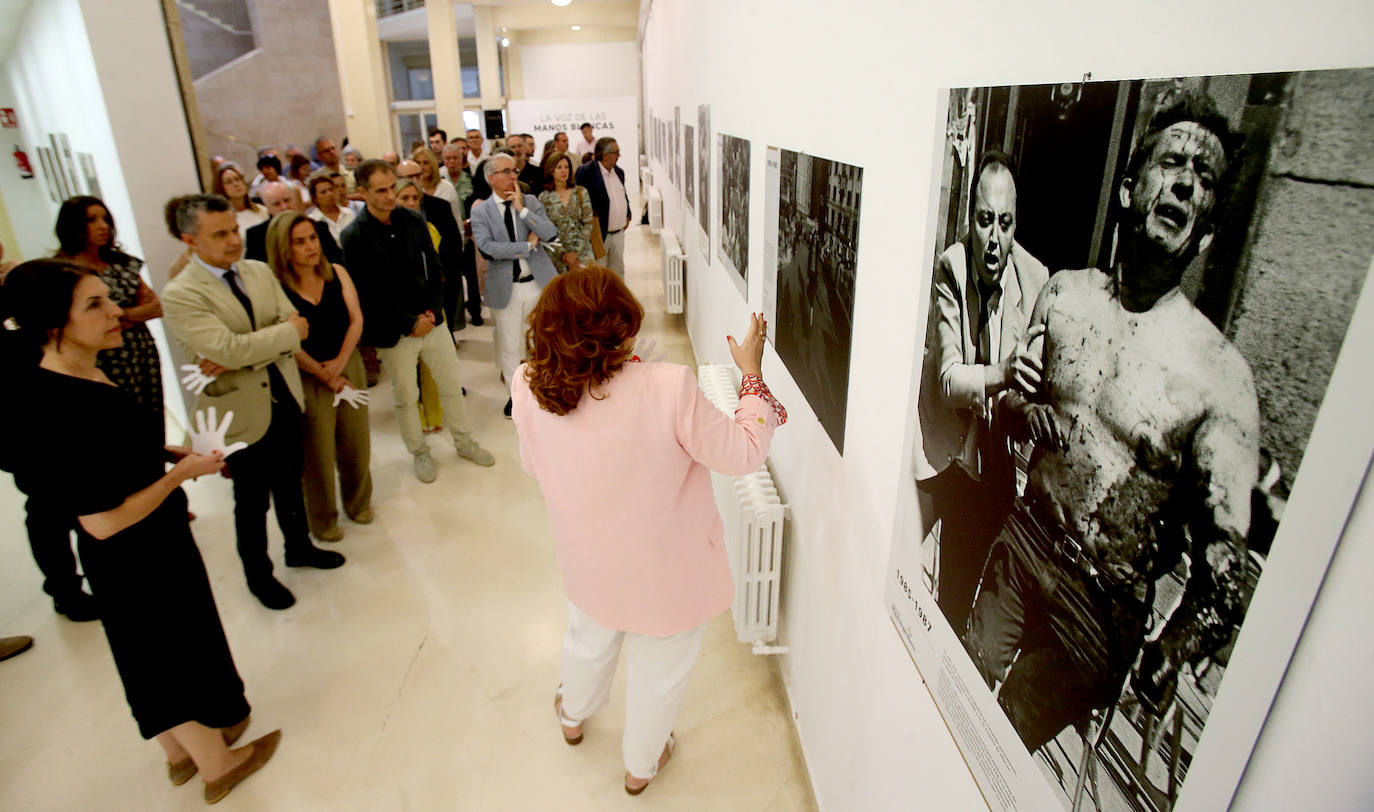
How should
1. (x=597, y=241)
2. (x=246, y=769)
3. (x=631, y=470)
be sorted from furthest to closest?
1. (x=597, y=241)
2. (x=246, y=769)
3. (x=631, y=470)

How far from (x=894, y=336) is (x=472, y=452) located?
4.03 m

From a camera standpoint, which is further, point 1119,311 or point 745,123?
point 745,123

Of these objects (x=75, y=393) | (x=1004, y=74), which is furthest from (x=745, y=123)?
(x=75, y=393)

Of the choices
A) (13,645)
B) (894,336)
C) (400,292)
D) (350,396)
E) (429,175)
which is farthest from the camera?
(429,175)

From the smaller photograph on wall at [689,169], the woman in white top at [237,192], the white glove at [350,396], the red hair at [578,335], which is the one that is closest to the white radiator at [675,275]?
the smaller photograph on wall at [689,169]

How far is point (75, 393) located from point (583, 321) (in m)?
1.42

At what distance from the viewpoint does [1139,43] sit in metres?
0.73

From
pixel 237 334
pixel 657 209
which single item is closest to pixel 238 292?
pixel 237 334

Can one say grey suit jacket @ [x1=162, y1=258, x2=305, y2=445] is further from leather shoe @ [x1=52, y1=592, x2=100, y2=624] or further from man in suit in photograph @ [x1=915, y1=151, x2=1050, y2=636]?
man in suit in photograph @ [x1=915, y1=151, x2=1050, y2=636]

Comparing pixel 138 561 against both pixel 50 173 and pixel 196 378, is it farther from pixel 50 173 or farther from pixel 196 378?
pixel 50 173

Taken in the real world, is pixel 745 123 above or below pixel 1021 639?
above

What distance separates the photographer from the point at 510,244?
5.08 m

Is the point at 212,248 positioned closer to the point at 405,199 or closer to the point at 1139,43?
the point at 405,199

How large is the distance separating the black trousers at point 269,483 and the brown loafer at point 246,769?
3.38 feet
